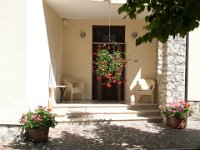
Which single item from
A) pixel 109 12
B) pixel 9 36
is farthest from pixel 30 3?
pixel 109 12

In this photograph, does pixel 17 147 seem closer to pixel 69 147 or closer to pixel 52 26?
pixel 69 147

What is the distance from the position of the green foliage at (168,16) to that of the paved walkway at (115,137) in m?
3.38

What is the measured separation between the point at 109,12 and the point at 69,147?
4.69 meters

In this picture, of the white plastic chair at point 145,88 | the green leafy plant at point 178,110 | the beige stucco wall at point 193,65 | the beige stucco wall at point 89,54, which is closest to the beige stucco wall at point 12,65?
the green leafy plant at point 178,110

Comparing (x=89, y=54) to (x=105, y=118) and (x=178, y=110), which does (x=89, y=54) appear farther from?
(x=178, y=110)

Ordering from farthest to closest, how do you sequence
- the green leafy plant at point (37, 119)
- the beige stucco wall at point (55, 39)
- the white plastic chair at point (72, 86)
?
1. the white plastic chair at point (72, 86)
2. the beige stucco wall at point (55, 39)
3. the green leafy plant at point (37, 119)

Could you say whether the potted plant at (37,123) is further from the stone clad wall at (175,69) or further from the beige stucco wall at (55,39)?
the stone clad wall at (175,69)

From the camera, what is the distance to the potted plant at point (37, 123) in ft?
21.2

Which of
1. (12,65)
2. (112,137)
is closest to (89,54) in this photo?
(112,137)

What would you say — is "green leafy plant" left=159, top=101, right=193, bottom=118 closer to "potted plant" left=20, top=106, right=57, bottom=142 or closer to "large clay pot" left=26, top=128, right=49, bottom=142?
"potted plant" left=20, top=106, right=57, bottom=142

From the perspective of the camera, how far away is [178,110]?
7.95 meters

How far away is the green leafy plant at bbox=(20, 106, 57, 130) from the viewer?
6.43 metres

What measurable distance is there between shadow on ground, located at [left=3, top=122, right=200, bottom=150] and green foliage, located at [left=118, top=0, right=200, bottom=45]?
3383 millimetres

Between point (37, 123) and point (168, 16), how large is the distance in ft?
13.5
